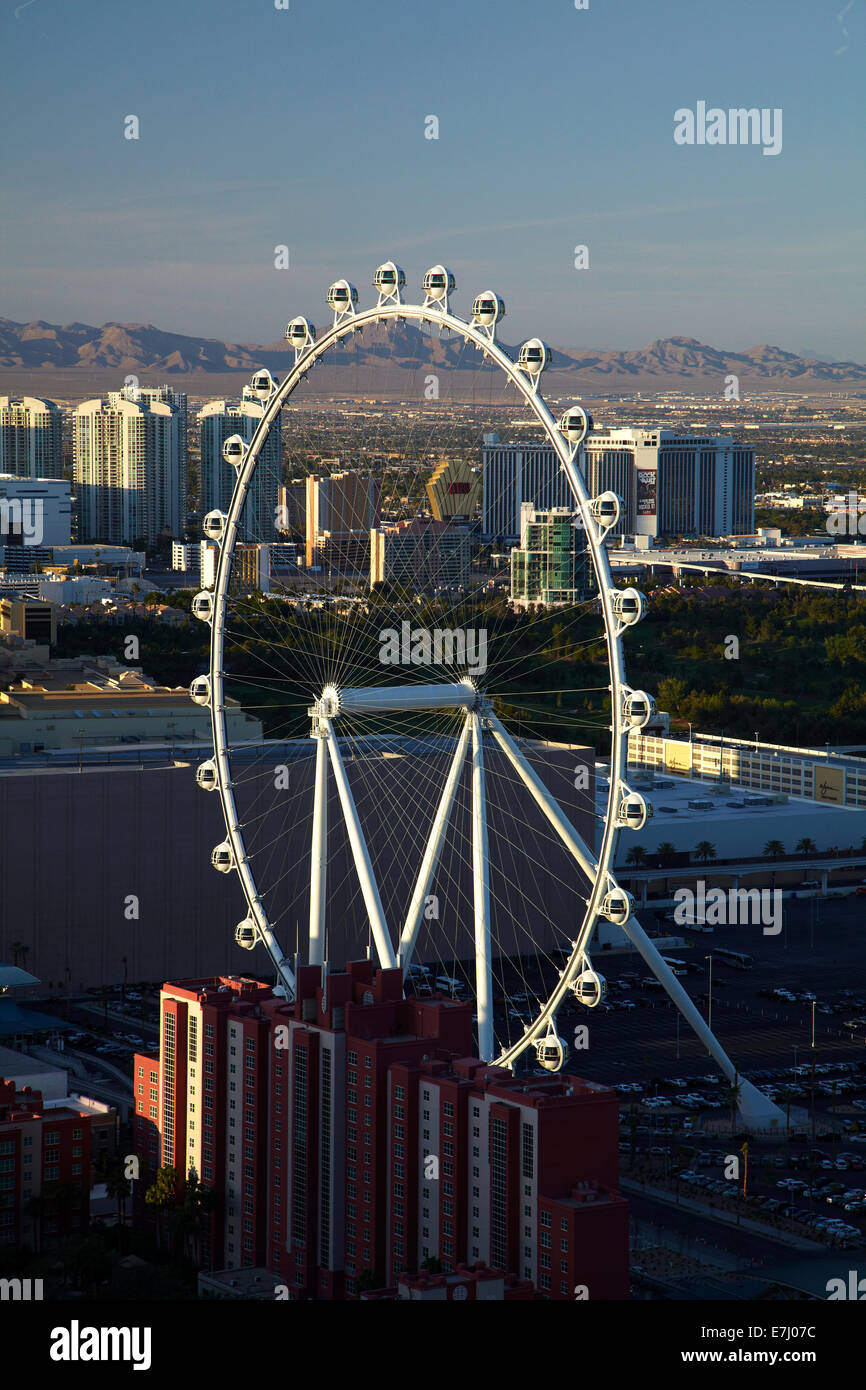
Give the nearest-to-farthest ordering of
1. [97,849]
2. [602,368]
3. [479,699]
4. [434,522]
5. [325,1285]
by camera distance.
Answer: [325,1285] < [479,699] < [434,522] < [97,849] < [602,368]

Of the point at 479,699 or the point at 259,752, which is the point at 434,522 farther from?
the point at 259,752

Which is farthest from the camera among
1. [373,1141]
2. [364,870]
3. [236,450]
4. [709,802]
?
[709,802]

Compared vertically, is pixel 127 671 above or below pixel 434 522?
below

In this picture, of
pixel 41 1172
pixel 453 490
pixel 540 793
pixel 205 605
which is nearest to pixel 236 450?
pixel 205 605

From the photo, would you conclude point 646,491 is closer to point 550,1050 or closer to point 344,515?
point 344,515

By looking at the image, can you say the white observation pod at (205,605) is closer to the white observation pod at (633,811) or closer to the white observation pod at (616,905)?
the white observation pod at (633,811)
